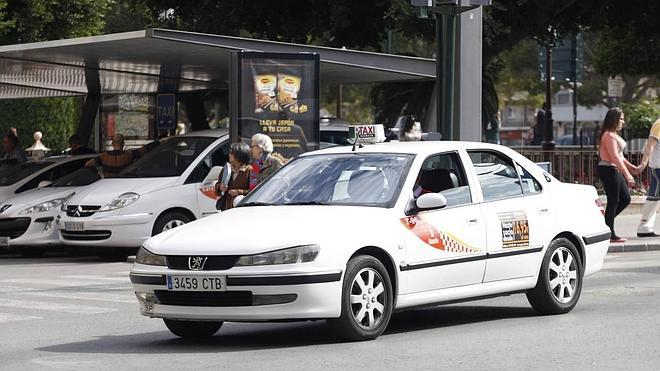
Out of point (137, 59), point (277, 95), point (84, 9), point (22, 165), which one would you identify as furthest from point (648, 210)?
point (84, 9)

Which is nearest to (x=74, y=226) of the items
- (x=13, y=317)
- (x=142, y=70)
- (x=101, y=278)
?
(x=101, y=278)

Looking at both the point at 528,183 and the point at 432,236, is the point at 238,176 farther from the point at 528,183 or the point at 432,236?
the point at 432,236

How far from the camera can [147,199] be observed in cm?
1923

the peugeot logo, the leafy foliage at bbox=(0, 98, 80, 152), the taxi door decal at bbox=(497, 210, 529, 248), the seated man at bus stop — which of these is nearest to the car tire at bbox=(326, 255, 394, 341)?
the peugeot logo

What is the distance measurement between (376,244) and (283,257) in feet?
2.53

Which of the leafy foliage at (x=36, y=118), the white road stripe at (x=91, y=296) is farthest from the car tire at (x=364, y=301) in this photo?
the leafy foliage at (x=36, y=118)

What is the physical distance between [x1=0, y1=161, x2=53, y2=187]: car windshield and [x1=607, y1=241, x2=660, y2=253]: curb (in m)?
8.29

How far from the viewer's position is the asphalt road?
9.51m

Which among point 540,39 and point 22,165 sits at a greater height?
point 540,39

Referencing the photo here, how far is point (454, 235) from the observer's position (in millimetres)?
11188

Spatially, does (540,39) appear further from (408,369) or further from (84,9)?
(408,369)

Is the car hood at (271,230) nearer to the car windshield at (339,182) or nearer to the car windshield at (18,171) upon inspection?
the car windshield at (339,182)

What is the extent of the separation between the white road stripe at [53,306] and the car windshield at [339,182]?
2.36 metres

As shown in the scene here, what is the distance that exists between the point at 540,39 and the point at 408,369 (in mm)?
21520
